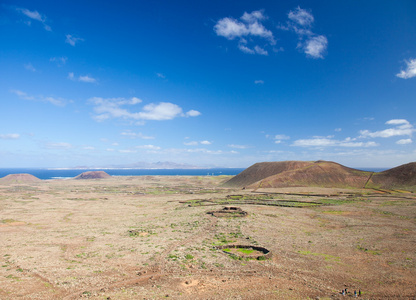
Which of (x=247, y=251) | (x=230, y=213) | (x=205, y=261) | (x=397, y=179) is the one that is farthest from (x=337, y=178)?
(x=205, y=261)

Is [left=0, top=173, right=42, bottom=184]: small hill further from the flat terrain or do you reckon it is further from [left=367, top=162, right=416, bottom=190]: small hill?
[left=367, top=162, right=416, bottom=190]: small hill

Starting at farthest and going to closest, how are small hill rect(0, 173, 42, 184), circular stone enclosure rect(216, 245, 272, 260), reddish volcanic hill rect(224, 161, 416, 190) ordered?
small hill rect(0, 173, 42, 184) → reddish volcanic hill rect(224, 161, 416, 190) → circular stone enclosure rect(216, 245, 272, 260)

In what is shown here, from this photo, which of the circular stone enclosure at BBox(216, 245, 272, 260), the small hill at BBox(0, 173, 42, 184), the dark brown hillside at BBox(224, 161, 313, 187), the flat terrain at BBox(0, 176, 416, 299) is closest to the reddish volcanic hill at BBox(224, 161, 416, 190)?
the dark brown hillside at BBox(224, 161, 313, 187)

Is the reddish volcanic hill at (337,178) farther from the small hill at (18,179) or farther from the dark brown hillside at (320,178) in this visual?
the small hill at (18,179)

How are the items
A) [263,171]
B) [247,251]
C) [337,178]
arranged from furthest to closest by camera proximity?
[263,171] < [337,178] < [247,251]

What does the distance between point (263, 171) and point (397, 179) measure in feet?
232

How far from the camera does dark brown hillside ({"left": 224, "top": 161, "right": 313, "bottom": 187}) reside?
15059 cm

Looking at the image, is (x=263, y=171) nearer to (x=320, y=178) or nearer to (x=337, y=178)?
(x=320, y=178)

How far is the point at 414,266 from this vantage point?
71.7 ft

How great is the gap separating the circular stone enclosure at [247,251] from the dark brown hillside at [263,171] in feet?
395

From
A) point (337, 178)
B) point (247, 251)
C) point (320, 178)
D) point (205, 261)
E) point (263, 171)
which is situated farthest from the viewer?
point (263, 171)

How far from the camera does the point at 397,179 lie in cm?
11425

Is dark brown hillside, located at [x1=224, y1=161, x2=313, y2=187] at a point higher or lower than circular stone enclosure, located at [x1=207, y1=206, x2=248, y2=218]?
higher

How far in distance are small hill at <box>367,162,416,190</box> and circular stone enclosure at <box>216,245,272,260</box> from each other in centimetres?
11275
